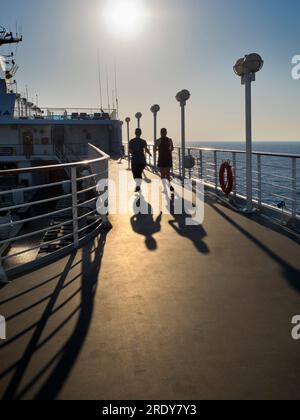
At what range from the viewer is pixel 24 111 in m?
33.4

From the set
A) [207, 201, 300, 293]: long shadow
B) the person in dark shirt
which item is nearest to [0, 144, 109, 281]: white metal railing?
the person in dark shirt

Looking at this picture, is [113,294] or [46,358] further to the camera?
[113,294]

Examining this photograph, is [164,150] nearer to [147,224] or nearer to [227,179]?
[227,179]

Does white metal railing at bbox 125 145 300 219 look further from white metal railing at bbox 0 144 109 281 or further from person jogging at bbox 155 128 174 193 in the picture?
white metal railing at bbox 0 144 109 281

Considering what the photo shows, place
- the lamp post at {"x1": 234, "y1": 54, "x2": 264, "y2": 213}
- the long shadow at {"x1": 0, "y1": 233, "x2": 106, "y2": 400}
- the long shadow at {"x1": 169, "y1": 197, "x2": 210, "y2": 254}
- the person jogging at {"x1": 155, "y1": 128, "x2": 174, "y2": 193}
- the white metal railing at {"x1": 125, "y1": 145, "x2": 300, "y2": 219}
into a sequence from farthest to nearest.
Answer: the person jogging at {"x1": 155, "y1": 128, "x2": 174, "y2": 193} < the lamp post at {"x1": 234, "y1": 54, "x2": 264, "y2": 213} < the white metal railing at {"x1": 125, "y1": 145, "x2": 300, "y2": 219} < the long shadow at {"x1": 169, "y1": 197, "x2": 210, "y2": 254} < the long shadow at {"x1": 0, "y1": 233, "x2": 106, "y2": 400}

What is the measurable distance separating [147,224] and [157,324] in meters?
3.70

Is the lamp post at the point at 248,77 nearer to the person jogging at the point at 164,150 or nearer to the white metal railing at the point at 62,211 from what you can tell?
the white metal railing at the point at 62,211

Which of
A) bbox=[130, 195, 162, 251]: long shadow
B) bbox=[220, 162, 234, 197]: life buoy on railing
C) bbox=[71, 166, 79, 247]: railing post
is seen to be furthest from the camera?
bbox=[220, 162, 234, 197]: life buoy on railing

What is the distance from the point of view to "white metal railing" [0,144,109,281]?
459cm

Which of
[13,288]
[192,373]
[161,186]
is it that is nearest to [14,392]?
[192,373]

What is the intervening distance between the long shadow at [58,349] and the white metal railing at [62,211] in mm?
663
